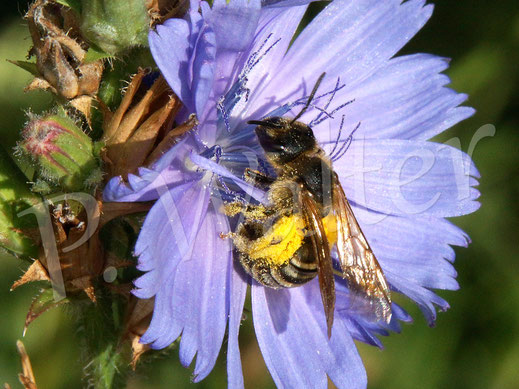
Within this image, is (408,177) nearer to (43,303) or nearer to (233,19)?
(233,19)

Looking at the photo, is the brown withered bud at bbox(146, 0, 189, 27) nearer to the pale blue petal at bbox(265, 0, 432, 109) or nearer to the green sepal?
the pale blue petal at bbox(265, 0, 432, 109)

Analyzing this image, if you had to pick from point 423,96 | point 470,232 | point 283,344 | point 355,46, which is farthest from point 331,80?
point 470,232

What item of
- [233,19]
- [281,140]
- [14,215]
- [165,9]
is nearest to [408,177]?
[281,140]

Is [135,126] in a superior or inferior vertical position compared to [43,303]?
superior

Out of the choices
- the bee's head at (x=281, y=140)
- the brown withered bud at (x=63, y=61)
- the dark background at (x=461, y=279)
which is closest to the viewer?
the brown withered bud at (x=63, y=61)

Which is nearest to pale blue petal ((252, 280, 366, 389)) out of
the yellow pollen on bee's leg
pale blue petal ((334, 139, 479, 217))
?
the yellow pollen on bee's leg

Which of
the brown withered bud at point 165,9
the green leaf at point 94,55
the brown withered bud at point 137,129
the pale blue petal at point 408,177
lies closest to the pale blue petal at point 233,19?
the brown withered bud at point 165,9

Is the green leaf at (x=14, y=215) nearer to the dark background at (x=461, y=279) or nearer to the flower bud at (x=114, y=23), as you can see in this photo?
the flower bud at (x=114, y=23)
